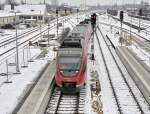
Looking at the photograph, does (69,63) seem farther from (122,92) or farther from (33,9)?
(33,9)

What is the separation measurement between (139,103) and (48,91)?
5741 millimetres

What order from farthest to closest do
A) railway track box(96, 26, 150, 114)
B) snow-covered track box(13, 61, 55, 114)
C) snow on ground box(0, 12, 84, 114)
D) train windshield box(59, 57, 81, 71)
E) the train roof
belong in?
the train roof, train windshield box(59, 57, 81, 71), snow on ground box(0, 12, 84, 114), railway track box(96, 26, 150, 114), snow-covered track box(13, 61, 55, 114)

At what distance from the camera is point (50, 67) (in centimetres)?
3269

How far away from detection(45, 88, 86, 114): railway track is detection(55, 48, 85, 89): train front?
0.72m

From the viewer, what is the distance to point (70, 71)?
2398 centimetres

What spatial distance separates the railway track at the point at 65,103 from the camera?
20844 millimetres

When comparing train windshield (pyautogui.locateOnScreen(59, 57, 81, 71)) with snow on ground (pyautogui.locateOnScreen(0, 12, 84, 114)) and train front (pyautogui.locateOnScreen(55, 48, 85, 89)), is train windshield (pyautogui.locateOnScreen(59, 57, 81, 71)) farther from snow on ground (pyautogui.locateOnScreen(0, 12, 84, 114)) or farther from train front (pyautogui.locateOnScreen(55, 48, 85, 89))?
snow on ground (pyautogui.locateOnScreen(0, 12, 84, 114))

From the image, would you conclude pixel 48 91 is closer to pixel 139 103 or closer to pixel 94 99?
pixel 94 99

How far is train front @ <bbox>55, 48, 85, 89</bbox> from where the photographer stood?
2369 centimetres

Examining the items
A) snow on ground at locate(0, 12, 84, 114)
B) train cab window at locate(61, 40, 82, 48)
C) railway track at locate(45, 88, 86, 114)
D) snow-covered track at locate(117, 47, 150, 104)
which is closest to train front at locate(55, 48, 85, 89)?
railway track at locate(45, 88, 86, 114)

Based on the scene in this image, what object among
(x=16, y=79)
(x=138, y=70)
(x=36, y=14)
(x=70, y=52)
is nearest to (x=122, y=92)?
(x=70, y=52)

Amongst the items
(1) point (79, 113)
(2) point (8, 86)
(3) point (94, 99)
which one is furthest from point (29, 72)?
(1) point (79, 113)

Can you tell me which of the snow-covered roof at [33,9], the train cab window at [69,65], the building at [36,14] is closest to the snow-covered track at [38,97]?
the train cab window at [69,65]

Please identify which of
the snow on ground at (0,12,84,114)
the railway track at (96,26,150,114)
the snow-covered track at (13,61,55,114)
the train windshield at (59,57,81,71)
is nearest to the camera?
the snow-covered track at (13,61,55,114)
